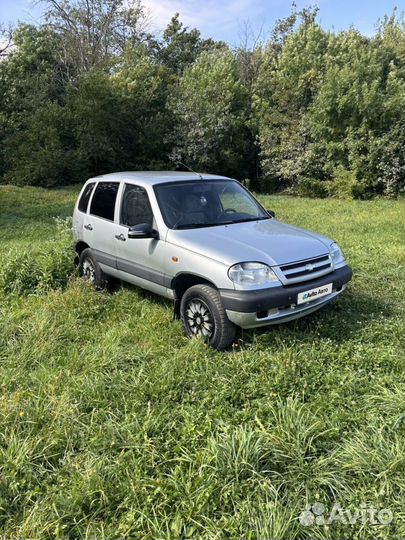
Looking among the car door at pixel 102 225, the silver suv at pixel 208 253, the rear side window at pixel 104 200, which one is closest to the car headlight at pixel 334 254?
the silver suv at pixel 208 253

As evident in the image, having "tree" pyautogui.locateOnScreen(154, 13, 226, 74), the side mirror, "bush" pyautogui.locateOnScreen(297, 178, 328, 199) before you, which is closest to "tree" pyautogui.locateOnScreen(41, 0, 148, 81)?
"tree" pyautogui.locateOnScreen(154, 13, 226, 74)

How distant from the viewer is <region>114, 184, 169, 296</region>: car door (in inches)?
193

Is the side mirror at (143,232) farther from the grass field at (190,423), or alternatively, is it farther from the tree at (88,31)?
the tree at (88,31)

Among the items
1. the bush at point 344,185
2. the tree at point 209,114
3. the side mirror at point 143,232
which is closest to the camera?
the side mirror at point 143,232

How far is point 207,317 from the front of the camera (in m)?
4.39

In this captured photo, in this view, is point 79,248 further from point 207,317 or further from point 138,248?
point 207,317

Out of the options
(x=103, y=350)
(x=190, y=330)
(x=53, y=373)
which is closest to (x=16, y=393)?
(x=53, y=373)

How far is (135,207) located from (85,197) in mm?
1421

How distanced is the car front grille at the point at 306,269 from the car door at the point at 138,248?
4.33 ft

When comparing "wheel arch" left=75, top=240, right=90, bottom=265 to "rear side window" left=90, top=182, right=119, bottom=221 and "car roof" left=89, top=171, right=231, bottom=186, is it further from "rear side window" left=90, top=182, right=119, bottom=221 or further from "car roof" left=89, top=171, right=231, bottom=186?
"car roof" left=89, top=171, right=231, bottom=186

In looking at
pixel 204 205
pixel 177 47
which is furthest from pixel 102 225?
pixel 177 47

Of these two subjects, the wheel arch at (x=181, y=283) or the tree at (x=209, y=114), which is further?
the tree at (x=209, y=114)

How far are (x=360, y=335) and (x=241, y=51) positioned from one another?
890 inches

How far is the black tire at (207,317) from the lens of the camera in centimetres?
422
